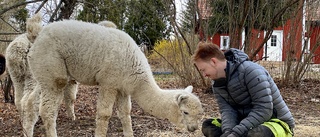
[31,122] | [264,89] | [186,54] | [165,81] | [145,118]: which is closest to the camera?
[264,89]

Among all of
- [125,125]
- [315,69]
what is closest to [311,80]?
[315,69]

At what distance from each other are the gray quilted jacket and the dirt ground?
73.9 inches

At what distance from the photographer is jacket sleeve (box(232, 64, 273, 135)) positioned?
146 inches

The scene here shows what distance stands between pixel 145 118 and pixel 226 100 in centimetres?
325

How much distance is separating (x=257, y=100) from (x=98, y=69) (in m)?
2.44

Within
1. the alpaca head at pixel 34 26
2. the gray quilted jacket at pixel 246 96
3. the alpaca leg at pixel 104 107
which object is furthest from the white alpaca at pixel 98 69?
the gray quilted jacket at pixel 246 96

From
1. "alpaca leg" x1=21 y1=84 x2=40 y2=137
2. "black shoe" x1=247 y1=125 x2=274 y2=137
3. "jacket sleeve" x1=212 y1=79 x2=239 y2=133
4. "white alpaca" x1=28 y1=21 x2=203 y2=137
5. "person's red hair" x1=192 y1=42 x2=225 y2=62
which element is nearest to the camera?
"black shoe" x1=247 y1=125 x2=274 y2=137

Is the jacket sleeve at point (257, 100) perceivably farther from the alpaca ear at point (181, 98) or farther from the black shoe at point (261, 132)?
the alpaca ear at point (181, 98)

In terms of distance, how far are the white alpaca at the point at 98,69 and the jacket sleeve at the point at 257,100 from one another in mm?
1519

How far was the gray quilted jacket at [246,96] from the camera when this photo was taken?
3738 mm

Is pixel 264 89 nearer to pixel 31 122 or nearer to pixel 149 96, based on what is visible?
pixel 149 96

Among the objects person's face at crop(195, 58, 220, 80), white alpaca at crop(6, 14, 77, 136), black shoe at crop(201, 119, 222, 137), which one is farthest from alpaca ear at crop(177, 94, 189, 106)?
white alpaca at crop(6, 14, 77, 136)

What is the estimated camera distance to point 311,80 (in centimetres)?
1388

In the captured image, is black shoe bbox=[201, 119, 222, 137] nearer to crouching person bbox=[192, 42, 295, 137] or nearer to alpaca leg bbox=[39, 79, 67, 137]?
crouching person bbox=[192, 42, 295, 137]
